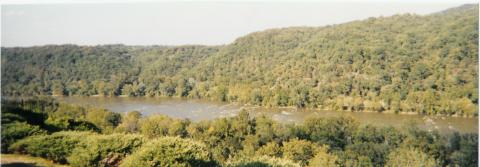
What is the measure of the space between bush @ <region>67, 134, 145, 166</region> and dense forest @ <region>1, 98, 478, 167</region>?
0.06 feet

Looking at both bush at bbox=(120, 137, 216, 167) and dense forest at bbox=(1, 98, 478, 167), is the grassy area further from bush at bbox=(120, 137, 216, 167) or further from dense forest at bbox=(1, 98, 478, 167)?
bush at bbox=(120, 137, 216, 167)

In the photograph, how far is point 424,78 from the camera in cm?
2580

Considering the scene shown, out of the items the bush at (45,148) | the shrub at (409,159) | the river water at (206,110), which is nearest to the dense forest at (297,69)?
the river water at (206,110)

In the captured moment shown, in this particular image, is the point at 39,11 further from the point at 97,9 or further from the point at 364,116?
the point at 364,116

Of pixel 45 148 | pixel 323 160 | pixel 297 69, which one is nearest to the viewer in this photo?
pixel 45 148

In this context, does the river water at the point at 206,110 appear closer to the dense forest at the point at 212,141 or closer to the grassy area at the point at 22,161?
the dense forest at the point at 212,141

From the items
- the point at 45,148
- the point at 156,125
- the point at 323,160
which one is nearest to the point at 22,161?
the point at 45,148

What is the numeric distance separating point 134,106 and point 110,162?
13.3 m

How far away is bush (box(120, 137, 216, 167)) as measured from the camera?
9.08 meters

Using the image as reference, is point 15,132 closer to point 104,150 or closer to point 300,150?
point 104,150

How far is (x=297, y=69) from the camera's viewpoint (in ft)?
75.3

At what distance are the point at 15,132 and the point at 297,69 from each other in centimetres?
1483

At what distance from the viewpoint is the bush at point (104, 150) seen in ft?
31.7

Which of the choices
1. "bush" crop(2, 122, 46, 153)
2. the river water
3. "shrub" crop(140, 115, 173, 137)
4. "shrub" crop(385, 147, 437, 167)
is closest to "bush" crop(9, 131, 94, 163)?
"bush" crop(2, 122, 46, 153)
